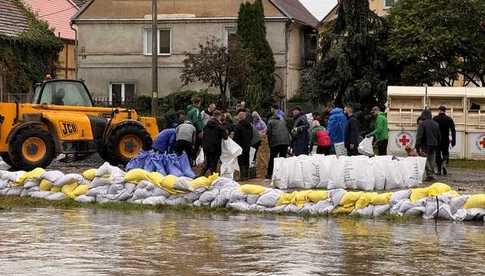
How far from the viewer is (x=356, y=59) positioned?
4075cm

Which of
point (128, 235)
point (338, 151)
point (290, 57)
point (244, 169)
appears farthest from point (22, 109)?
point (290, 57)

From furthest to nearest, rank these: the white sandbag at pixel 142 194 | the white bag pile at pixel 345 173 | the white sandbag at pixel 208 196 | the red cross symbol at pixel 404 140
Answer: the red cross symbol at pixel 404 140 → the white bag pile at pixel 345 173 → the white sandbag at pixel 142 194 → the white sandbag at pixel 208 196

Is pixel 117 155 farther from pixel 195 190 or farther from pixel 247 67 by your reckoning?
pixel 247 67

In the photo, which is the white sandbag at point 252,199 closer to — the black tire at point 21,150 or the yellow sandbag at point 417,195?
the yellow sandbag at point 417,195

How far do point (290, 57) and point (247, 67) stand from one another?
6599 mm

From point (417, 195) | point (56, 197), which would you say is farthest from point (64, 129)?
point (417, 195)

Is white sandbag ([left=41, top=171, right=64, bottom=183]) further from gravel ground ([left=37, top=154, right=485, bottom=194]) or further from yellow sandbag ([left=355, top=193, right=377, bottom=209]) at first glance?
yellow sandbag ([left=355, top=193, right=377, bottom=209])

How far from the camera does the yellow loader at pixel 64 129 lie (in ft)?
77.4

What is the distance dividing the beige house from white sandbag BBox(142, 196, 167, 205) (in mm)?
29380

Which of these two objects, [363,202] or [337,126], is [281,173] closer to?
[363,202]

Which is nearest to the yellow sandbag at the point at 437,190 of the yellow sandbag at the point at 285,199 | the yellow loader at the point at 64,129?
the yellow sandbag at the point at 285,199

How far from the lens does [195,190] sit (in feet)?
58.2

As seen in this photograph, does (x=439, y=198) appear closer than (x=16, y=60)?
Yes

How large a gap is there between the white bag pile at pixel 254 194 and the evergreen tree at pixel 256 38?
956 inches
